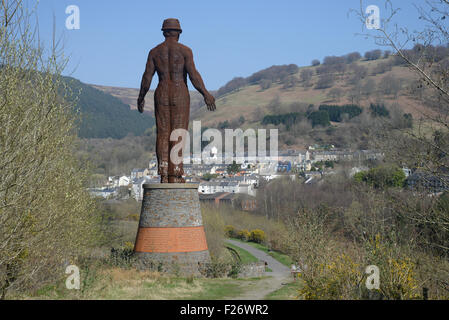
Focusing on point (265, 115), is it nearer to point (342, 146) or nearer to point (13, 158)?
point (342, 146)

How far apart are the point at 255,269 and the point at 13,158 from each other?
1330 centimetres

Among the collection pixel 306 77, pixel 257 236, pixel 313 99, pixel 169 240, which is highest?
pixel 306 77

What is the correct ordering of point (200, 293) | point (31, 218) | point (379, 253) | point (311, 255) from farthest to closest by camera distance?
point (200, 293), point (311, 255), point (379, 253), point (31, 218)

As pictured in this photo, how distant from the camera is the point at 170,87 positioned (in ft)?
55.9

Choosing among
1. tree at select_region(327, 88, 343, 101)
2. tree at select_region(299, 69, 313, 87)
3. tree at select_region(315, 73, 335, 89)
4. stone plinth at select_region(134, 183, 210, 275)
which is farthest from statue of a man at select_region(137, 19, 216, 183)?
tree at select_region(299, 69, 313, 87)

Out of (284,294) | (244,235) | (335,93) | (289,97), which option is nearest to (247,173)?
(244,235)

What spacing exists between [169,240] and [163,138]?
3372 mm

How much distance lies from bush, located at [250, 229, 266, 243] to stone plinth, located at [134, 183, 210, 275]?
28370mm

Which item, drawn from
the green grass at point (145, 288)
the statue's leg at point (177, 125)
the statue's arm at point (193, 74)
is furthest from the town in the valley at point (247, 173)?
the green grass at point (145, 288)

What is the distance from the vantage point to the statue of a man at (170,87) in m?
17.0

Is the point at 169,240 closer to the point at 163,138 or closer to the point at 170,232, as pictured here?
the point at 170,232

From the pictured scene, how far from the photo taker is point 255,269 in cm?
1941
